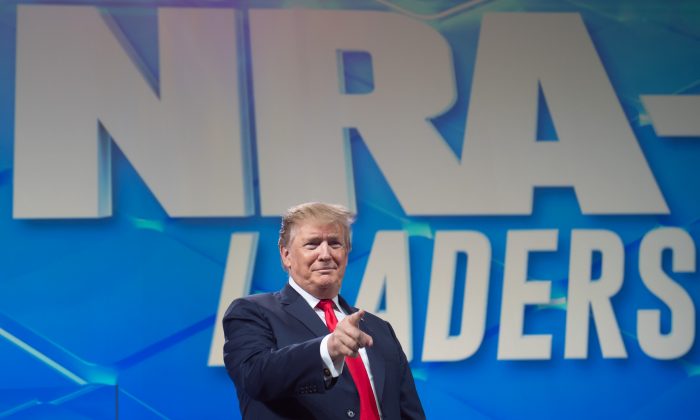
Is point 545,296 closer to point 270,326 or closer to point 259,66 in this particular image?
point 259,66

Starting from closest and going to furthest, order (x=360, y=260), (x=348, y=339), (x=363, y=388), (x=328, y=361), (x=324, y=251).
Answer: (x=348, y=339) < (x=328, y=361) < (x=363, y=388) < (x=324, y=251) < (x=360, y=260)

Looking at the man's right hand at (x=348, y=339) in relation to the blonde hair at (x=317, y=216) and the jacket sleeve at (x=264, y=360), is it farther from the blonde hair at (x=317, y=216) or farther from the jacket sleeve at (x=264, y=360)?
the blonde hair at (x=317, y=216)

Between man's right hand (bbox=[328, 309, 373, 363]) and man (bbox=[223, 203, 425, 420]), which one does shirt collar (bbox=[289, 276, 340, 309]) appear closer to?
man (bbox=[223, 203, 425, 420])

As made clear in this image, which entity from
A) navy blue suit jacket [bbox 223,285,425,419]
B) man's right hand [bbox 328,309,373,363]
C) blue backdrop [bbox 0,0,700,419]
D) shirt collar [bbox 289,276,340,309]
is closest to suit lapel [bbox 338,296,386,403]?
navy blue suit jacket [bbox 223,285,425,419]

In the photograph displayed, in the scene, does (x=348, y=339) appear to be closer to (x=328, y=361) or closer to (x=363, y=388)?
(x=328, y=361)

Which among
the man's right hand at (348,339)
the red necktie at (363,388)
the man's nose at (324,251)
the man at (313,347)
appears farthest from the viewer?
the man's nose at (324,251)

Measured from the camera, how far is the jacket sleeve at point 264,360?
2.12 metres

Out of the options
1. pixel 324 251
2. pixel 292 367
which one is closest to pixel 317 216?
pixel 324 251

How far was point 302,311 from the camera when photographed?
2438 mm

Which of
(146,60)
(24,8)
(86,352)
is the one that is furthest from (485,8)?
(86,352)

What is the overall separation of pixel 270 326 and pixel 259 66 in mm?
2107

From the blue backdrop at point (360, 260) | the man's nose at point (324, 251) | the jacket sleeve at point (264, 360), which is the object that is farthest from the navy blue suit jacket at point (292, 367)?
the blue backdrop at point (360, 260)

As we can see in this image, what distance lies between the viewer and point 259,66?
427 cm

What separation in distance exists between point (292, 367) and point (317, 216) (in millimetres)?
507
